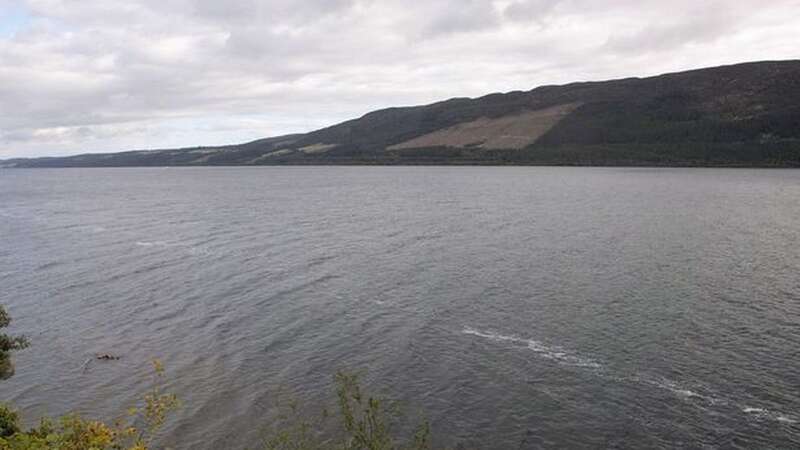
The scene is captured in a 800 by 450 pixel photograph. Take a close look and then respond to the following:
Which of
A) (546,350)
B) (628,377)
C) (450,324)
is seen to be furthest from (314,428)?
(628,377)

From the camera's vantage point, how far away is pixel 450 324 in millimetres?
50875

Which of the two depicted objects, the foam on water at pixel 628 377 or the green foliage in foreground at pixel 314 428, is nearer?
the green foliage in foreground at pixel 314 428

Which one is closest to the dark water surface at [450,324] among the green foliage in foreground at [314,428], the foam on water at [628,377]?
the foam on water at [628,377]

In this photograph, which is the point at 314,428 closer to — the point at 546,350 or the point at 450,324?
the point at 546,350

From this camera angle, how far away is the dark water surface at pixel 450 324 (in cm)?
3581

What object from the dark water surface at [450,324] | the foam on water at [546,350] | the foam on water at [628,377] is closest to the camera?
the foam on water at [628,377]

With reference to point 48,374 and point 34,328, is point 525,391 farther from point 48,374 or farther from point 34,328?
point 34,328

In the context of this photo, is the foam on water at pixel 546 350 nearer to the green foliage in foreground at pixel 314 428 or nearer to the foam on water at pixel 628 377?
the foam on water at pixel 628 377

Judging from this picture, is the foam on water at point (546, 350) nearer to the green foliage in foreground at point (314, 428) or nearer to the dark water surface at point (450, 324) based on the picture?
the dark water surface at point (450, 324)

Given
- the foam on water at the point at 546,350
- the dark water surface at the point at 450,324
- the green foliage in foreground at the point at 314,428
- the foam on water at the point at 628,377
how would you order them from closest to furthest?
the green foliage in foreground at the point at 314,428, the foam on water at the point at 628,377, the dark water surface at the point at 450,324, the foam on water at the point at 546,350

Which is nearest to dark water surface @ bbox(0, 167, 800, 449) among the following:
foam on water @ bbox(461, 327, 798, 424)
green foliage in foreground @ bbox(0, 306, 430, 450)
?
foam on water @ bbox(461, 327, 798, 424)

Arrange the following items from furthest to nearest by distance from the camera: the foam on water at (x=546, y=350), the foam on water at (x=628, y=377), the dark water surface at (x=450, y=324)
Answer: the foam on water at (x=546, y=350) < the dark water surface at (x=450, y=324) < the foam on water at (x=628, y=377)

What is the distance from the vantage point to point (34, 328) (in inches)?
2099

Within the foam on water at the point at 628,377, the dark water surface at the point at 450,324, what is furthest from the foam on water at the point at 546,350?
the dark water surface at the point at 450,324
